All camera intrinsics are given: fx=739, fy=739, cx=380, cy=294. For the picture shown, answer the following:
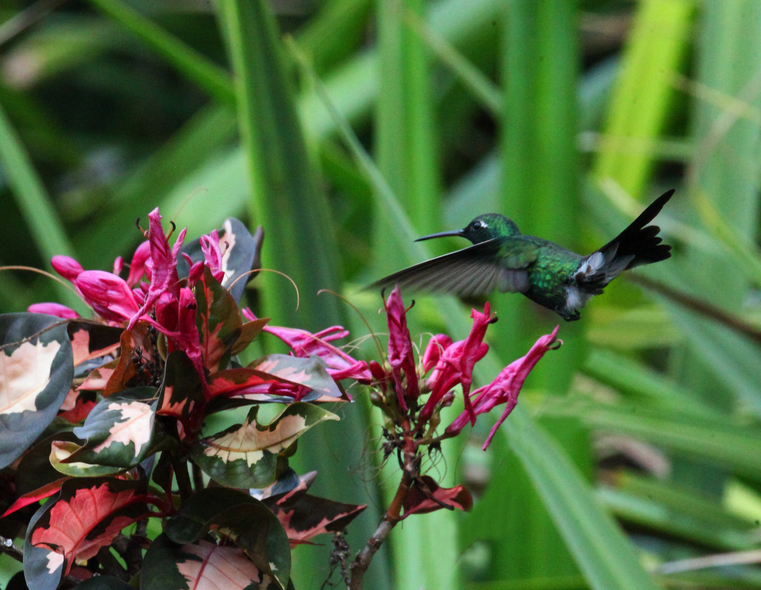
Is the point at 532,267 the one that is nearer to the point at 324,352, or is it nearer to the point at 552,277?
the point at 552,277

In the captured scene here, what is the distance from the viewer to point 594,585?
407 mm

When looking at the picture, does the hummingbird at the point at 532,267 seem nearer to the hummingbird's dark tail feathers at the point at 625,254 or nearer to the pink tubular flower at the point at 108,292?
the hummingbird's dark tail feathers at the point at 625,254

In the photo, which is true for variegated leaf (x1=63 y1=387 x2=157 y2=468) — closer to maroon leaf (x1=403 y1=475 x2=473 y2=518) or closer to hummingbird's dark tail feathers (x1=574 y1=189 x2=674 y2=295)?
maroon leaf (x1=403 y1=475 x2=473 y2=518)

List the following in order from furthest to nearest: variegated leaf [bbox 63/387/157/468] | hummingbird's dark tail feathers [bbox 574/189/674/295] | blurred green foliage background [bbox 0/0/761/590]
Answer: blurred green foliage background [bbox 0/0/761/590]
hummingbird's dark tail feathers [bbox 574/189/674/295]
variegated leaf [bbox 63/387/157/468]

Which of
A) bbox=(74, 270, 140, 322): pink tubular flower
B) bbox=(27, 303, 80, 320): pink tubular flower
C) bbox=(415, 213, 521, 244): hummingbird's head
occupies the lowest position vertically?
bbox=(415, 213, 521, 244): hummingbird's head

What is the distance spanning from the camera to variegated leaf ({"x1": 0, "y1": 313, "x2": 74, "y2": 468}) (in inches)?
8.3

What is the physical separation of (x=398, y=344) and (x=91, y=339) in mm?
101

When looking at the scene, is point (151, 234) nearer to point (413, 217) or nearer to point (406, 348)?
point (406, 348)

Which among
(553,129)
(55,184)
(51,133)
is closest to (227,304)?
(553,129)


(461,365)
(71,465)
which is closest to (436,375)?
(461,365)

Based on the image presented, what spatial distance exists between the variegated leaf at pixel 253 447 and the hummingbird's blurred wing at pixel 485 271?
0.10 m

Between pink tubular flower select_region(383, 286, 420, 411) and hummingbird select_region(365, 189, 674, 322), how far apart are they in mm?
66

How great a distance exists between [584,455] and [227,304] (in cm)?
62

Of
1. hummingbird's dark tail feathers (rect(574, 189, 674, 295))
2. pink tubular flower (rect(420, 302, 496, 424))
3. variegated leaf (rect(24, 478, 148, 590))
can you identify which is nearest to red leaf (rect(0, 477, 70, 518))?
variegated leaf (rect(24, 478, 148, 590))
